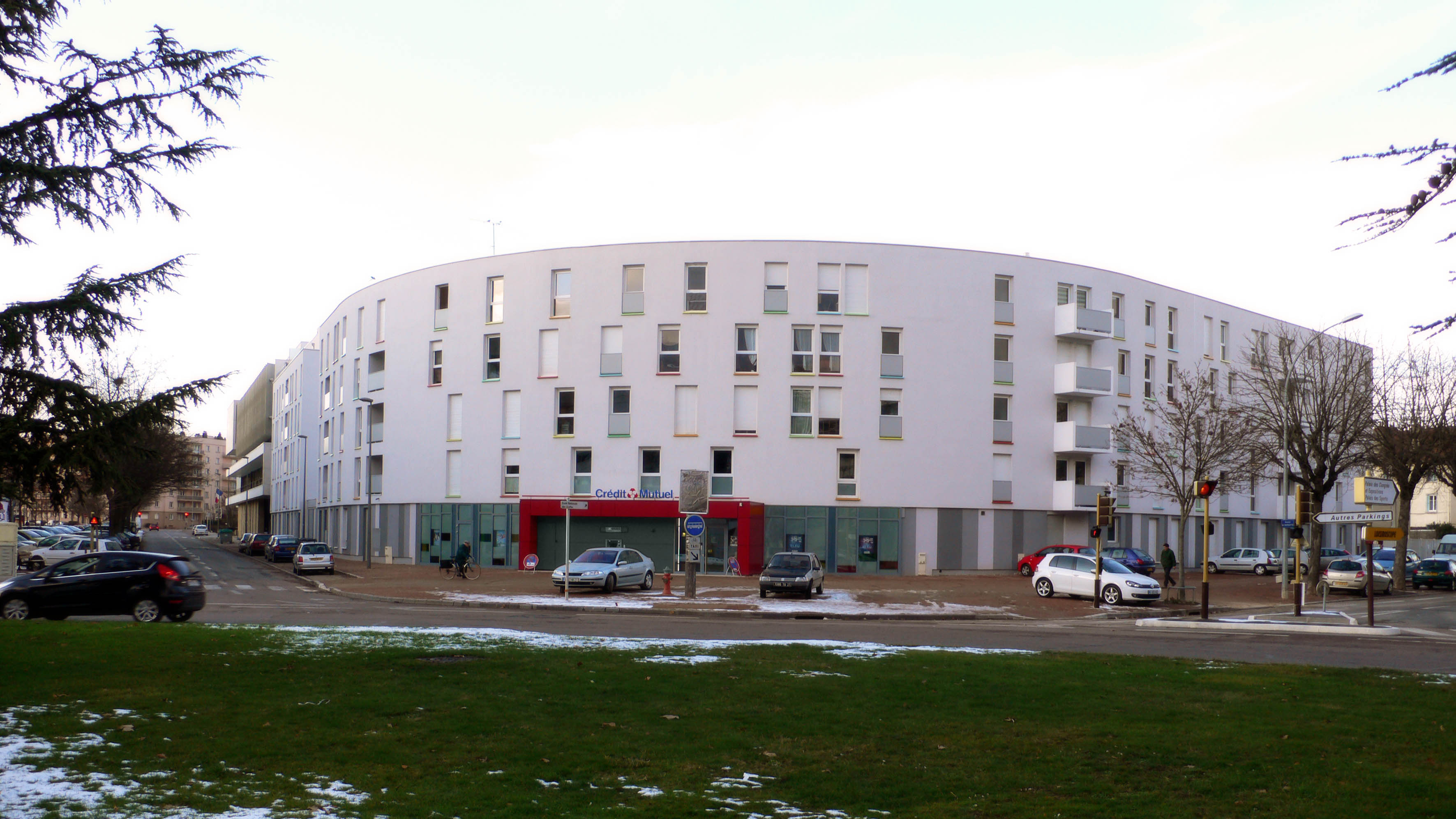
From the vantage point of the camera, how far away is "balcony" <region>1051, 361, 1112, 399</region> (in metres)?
51.8

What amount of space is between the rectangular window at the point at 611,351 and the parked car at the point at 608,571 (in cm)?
1538

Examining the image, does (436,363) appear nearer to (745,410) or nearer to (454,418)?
(454,418)

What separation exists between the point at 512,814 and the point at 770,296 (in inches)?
1731

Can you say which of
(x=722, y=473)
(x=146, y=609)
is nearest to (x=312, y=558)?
(x=722, y=473)

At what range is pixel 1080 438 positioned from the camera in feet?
170

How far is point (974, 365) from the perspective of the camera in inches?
2008

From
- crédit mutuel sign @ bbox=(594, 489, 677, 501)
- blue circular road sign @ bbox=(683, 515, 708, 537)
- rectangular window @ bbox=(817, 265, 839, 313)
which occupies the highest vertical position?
rectangular window @ bbox=(817, 265, 839, 313)

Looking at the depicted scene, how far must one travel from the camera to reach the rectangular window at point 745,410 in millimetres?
49812

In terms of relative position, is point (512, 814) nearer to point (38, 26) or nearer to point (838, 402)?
point (38, 26)

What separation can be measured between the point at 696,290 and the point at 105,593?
32.0 m

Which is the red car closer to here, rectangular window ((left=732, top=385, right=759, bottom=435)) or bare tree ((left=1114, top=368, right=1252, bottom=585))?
bare tree ((left=1114, top=368, right=1252, bottom=585))

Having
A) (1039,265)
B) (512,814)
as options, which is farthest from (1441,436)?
(512,814)

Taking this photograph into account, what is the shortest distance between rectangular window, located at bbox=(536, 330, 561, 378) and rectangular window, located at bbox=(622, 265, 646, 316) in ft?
12.2

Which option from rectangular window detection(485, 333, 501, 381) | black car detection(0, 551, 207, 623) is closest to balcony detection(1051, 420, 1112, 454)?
rectangular window detection(485, 333, 501, 381)
